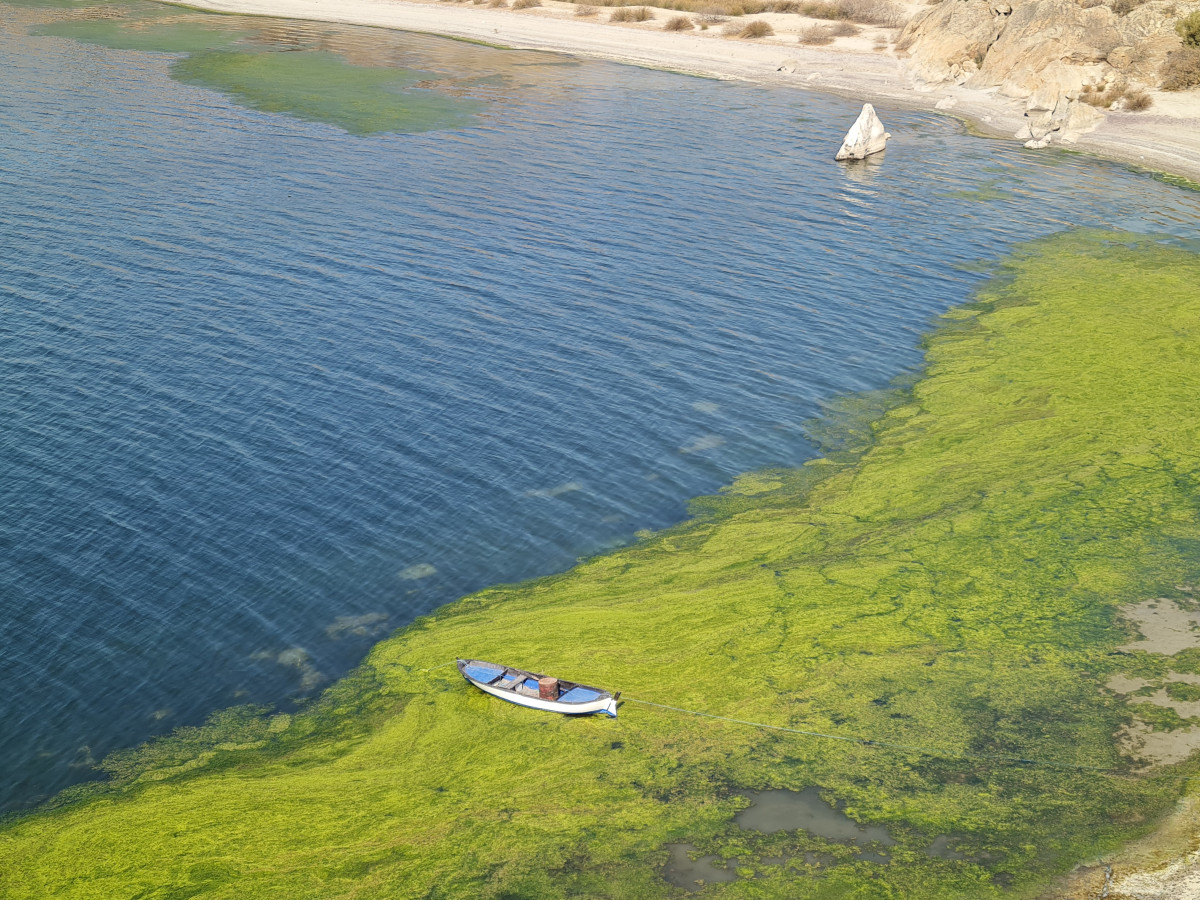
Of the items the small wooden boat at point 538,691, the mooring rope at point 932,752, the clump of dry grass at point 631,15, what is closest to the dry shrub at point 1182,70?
the clump of dry grass at point 631,15

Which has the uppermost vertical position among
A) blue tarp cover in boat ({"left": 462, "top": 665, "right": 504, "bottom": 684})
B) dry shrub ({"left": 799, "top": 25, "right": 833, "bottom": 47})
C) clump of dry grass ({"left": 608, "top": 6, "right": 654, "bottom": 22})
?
clump of dry grass ({"left": 608, "top": 6, "right": 654, "bottom": 22})

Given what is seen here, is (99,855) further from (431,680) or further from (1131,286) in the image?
(1131,286)

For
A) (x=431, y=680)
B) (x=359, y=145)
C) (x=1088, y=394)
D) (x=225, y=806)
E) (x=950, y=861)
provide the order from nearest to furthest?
(x=950, y=861)
(x=225, y=806)
(x=431, y=680)
(x=1088, y=394)
(x=359, y=145)

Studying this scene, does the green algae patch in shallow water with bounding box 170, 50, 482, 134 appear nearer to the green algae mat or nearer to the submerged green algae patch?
the submerged green algae patch

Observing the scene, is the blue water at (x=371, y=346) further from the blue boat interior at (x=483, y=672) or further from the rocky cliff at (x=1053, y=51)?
the rocky cliff at (x=1053, y=51)

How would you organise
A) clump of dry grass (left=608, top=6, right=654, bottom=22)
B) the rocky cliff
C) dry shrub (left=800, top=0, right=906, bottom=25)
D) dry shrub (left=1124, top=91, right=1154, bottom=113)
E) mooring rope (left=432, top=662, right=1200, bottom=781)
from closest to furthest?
mooring rope (left=432, top=662, right=1200, bottom=781) < dry shrub (left=1124, top=91, right=1154, bottom=113) < the rocky cliff < dry shrub (left=800, top=0, right=906, bottom=25) < clump of dry grass (left=608, top=6, right=654, bottom=22)

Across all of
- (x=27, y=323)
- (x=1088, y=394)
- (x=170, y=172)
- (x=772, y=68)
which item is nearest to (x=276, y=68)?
(x=170, y=172)

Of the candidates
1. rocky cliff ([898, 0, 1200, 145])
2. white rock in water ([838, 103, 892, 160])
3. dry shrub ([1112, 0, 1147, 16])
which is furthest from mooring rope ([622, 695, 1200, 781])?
dry shrub ([1112, 0, 1147, 16])
